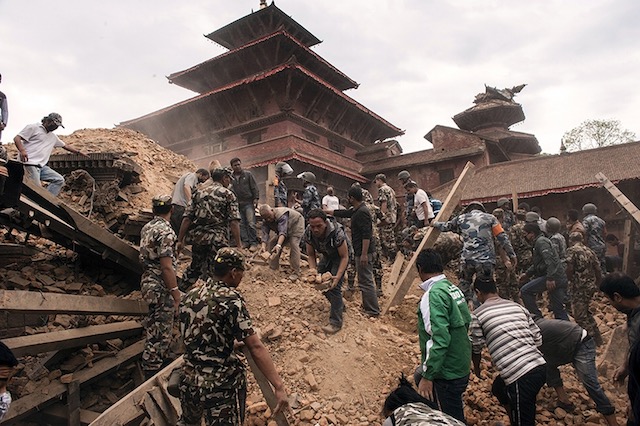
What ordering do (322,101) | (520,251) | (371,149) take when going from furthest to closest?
(371,149)
(322,101)
(520,251)

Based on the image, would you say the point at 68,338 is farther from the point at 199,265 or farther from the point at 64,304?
the point at 199,265

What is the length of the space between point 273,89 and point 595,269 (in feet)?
45.9

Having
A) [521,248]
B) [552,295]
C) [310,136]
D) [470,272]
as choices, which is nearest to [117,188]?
[470,272]

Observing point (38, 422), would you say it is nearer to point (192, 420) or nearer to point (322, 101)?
point (192, 420)

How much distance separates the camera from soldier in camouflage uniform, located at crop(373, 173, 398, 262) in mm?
8164

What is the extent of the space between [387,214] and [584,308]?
3.82 meters

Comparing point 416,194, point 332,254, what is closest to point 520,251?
point 416,194

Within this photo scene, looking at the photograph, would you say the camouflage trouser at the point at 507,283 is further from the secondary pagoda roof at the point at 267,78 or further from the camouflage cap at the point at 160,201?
the secondary pagoda roof at the point at 267,78

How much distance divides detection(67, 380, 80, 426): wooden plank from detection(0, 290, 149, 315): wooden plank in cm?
99

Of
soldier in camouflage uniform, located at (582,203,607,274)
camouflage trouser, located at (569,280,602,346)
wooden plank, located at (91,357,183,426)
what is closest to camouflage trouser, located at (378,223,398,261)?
camouflage trouser, located at (569,280,602,346)

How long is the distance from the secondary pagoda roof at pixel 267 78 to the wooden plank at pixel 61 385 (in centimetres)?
1297

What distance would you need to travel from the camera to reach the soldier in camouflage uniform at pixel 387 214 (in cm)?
816

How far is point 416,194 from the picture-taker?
314 inches

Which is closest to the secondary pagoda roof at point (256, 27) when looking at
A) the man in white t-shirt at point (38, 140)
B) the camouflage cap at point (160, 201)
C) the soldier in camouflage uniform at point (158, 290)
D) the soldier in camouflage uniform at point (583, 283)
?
the man in white t-shirt at point (38, 140)
